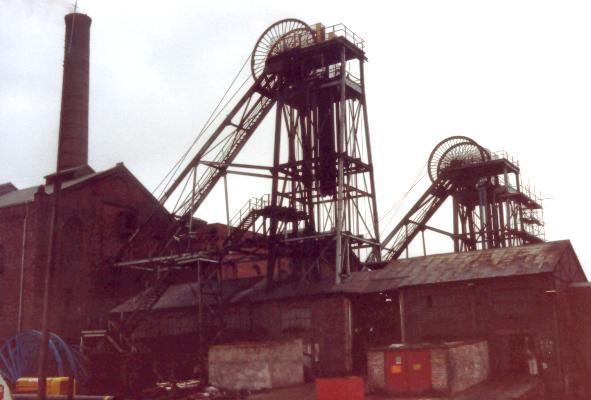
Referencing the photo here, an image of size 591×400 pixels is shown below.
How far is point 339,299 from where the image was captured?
30.0 meters

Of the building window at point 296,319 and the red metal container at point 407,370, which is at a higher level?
the building window at point 296,319

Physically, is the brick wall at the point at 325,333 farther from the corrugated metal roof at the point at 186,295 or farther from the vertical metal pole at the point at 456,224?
the vertical metal pole at the point at 456,224

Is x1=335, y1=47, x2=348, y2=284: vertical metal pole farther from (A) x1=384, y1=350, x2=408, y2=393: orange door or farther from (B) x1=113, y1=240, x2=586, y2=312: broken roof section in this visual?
(A) x1=384, y1=350, x2=408, y2=393: orange door

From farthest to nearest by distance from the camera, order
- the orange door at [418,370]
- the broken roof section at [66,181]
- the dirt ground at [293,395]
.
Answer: the broken roof section at [66,181] < the dirt ground at [293,395] < the orange door at [418,370]

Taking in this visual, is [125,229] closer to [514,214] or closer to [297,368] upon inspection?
[297,368]

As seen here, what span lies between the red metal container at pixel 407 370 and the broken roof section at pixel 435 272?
6.19m

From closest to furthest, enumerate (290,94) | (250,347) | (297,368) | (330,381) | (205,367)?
(330,381)
(250,347)
(297,368)
(205,367)
(290,94)

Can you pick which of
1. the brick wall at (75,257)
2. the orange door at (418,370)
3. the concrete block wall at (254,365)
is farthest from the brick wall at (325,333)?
the brick wall at (75,257)

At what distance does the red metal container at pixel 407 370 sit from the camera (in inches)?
899

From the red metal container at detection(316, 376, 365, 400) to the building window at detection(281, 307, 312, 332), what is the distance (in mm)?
11075

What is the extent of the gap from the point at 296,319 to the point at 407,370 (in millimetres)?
8926

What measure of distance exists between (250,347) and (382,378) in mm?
5402

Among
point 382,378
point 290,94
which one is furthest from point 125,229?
point 382,378

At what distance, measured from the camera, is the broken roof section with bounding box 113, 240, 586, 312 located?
27.7m
